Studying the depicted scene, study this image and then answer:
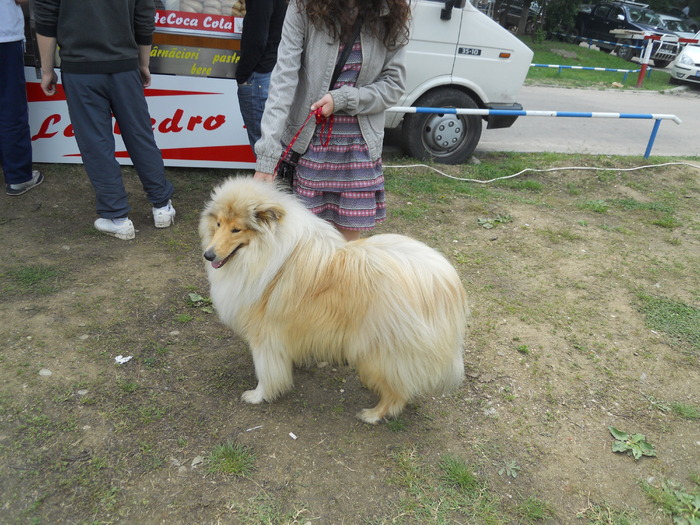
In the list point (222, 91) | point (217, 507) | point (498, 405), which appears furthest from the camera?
point (222, 91)

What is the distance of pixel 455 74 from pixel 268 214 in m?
4.63

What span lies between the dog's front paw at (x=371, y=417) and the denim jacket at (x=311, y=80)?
1398mm

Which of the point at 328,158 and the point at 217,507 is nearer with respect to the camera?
the point at 217,507

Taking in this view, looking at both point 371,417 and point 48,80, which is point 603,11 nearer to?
point 48,80

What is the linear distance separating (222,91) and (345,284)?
3.37m

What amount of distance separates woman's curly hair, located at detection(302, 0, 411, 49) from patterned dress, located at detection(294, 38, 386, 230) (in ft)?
0.66

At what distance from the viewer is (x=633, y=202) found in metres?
5.88

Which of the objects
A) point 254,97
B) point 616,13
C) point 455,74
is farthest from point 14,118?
point 616,13

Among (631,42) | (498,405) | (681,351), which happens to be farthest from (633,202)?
(631,42)

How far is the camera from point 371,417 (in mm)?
2756

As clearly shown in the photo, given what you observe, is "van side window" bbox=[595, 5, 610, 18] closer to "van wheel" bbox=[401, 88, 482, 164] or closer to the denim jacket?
"van wheel" bbox=[401, 88, 482, 164]

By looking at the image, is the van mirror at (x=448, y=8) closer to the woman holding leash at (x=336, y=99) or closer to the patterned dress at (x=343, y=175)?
the woman holding leash at (x=336, y=99)

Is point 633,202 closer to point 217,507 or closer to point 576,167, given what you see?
point 576,167

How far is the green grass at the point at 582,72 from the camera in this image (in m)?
14.8
